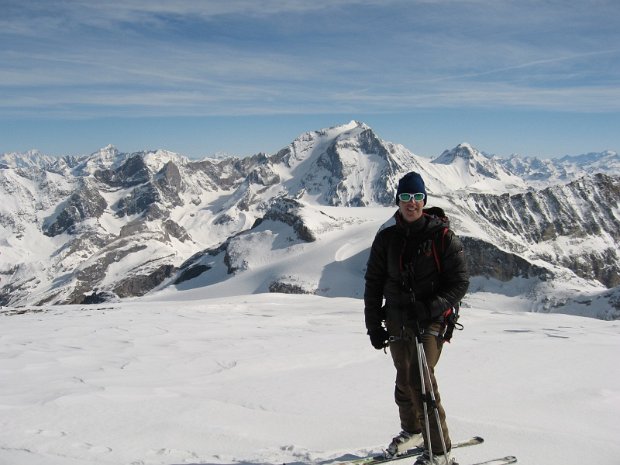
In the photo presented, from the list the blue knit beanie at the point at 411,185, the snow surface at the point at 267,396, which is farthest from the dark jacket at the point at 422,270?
the snow surface at the point at 267,396

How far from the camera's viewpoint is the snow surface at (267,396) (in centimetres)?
726

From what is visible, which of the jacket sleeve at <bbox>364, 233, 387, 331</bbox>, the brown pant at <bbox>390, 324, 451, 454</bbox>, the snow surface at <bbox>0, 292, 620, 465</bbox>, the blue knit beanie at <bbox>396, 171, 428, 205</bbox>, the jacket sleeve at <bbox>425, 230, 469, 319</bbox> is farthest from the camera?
the snow surface at <bbox>0, 292, 620, 465</bbox>

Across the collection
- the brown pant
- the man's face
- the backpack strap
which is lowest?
the brown pant

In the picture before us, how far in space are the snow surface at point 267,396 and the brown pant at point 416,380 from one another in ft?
2.33

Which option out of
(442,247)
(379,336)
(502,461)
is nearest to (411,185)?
(442,247)

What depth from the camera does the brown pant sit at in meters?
6.70

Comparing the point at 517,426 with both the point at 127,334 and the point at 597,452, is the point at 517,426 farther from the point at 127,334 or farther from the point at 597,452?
the point at 127,334

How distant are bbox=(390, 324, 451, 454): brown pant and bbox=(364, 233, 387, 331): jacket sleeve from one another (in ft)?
0.98

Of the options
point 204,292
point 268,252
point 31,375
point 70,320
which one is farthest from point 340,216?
point 31,375

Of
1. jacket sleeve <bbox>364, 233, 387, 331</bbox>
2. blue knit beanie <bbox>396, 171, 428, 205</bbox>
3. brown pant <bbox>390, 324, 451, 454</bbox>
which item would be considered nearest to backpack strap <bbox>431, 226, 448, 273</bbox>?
blue knit beanie <bbox>396, 171, 428, 205</bbox>

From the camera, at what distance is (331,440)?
779 cm

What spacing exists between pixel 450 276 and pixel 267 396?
5155 millimetres

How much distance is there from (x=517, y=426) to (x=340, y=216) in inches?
4595

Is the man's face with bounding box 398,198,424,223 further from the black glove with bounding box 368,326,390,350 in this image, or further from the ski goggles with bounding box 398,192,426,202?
the black glove with bounding box 368,326,390,350
